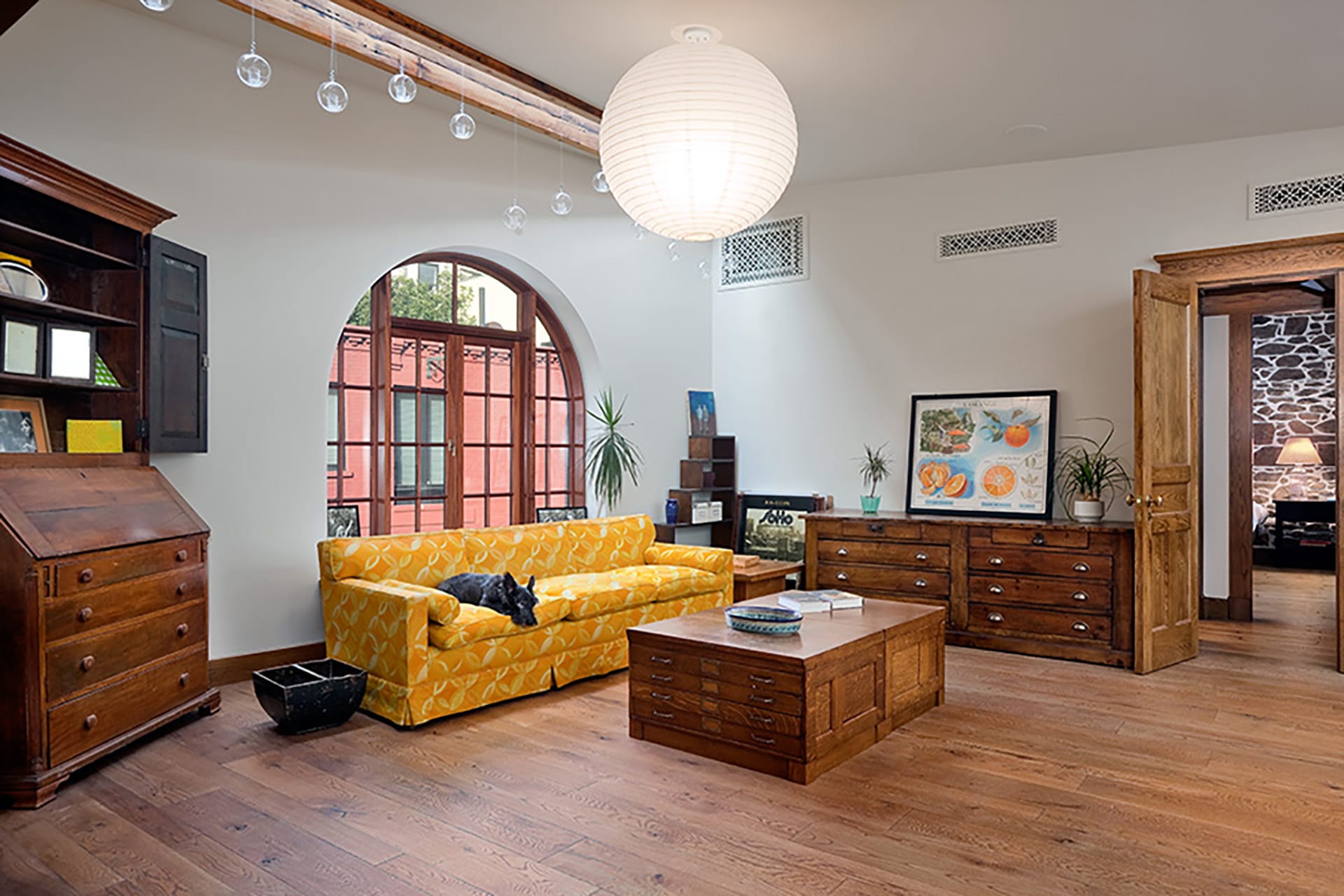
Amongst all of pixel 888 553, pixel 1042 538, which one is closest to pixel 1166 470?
pixel 1042 538

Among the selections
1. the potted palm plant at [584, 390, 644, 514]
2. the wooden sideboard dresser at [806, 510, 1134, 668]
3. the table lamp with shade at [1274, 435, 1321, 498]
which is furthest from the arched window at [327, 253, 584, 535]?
the table lamp with shade at [1274, 435, 1321, 498]

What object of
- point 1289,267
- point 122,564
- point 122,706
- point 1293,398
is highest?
point 1289,267

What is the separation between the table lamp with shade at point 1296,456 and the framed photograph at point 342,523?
9715 mm

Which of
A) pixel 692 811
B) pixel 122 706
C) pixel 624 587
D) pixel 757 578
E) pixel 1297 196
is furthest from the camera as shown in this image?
pixel 757 578

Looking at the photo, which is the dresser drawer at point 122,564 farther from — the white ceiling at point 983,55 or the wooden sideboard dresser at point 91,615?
the white ceiling at point 983,55

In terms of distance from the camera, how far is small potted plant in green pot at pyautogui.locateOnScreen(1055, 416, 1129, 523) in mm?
5680

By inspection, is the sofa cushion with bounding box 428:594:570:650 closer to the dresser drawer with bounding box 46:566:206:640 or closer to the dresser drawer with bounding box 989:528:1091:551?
the dresser drawer with bounding box 46:566:206:640

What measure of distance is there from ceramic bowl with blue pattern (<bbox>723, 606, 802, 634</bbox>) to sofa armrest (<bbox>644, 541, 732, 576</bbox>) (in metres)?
1.71

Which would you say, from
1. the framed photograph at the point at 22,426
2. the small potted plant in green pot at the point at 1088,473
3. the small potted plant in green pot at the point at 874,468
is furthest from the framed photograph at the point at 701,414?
the framed photograph at the point at 22,426

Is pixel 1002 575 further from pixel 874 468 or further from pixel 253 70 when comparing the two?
pixel 253 70

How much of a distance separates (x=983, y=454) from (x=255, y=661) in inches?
185

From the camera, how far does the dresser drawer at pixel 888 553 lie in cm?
574

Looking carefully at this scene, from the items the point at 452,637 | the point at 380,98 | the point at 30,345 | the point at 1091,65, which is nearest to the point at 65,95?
the point at 30,345

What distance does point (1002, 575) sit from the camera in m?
5.50
